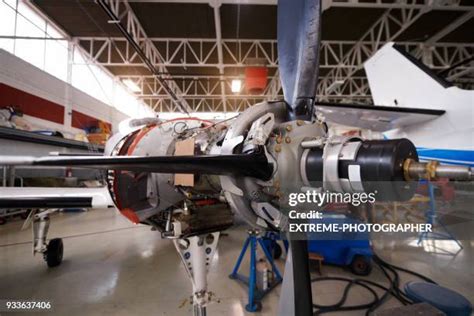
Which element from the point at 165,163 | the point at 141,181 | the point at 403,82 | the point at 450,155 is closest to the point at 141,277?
the point at 141,181

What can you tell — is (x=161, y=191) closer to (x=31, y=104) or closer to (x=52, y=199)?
(x=52, y=199)

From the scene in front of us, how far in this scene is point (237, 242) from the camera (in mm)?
3674

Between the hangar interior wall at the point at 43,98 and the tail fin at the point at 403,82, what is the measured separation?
8.10 m

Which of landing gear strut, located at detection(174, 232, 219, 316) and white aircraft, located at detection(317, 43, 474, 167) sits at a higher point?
white aircraft, located at detection(317, 43, 474, 167)

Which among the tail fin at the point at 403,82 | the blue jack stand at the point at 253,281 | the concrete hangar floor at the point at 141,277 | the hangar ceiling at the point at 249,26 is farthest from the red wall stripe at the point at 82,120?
the tail fin at the point at 403,82

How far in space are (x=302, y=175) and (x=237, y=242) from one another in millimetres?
3264

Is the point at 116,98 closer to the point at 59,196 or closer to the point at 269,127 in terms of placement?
the point at 59,196

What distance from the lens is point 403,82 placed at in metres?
3.95

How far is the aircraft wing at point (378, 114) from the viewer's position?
321 cm

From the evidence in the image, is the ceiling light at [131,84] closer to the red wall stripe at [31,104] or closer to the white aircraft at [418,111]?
the red wall stripe at [31,104]

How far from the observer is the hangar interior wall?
16.3 feet

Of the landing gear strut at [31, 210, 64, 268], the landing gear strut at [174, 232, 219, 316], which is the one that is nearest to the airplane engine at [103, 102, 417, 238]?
the landing gear strut at [174, 232, 219, 316]

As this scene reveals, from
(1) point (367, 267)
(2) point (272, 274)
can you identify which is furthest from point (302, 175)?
(1) point (367, 267)

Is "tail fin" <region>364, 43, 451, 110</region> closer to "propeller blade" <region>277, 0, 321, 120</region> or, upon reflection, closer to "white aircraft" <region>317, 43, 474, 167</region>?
"white aircraft" <region>317, 43, 474, 167</region>
